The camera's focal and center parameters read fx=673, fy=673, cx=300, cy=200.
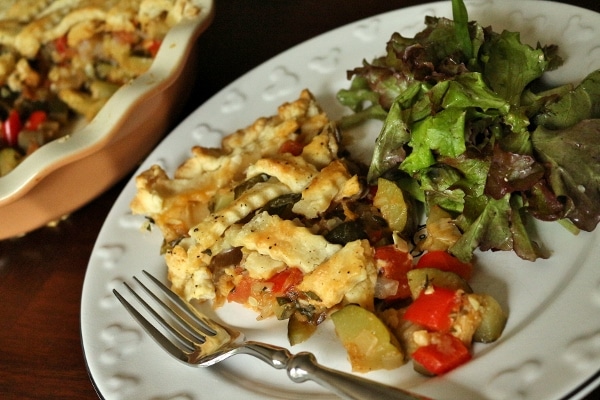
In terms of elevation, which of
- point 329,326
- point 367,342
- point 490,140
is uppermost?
point 490,140

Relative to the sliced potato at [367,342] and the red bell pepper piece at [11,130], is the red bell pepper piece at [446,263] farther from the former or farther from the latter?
the red bell pepper piece at [11,130]

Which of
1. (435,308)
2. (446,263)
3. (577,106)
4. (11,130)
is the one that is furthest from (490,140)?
(11,130)

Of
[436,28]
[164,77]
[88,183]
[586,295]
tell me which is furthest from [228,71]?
[586,295]

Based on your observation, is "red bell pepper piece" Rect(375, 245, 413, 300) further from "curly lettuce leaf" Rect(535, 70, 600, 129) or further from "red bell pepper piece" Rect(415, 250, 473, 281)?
"curly lettuce leaf" Rect(535, 70, 600, 129)

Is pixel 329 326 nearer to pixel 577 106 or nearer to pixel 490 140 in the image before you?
pixel 490 140

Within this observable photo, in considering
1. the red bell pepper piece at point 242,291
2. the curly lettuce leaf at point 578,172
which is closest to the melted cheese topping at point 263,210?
the red bell pepper piece at point 242,291

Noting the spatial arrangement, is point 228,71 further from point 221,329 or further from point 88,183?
point 221,329

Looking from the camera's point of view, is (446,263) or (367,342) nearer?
(367,342)
